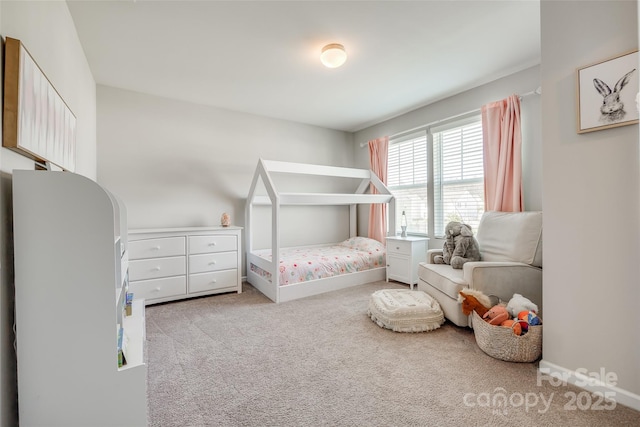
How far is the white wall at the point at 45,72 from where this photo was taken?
105 cm

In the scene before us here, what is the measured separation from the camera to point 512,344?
182 cm

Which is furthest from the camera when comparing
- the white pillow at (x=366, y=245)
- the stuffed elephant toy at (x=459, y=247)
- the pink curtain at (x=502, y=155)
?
A: the white pillow at (x=366, y=245)

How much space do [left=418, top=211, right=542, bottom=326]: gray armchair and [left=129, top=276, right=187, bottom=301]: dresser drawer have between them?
8.68 feet

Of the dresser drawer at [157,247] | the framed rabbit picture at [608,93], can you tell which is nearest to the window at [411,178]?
the framed rabbit picture at [608,93]

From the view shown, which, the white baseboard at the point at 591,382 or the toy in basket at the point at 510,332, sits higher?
the toy in basket at the point at 510,332

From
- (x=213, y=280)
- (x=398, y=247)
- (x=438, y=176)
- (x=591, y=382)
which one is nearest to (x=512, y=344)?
(x=591, y=382)

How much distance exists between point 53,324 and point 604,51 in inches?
112

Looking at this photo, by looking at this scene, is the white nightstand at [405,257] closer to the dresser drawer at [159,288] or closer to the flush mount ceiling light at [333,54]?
the flush mount ceiling light at [333,54]

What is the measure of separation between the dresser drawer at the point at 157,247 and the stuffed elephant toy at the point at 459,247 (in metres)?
2.84

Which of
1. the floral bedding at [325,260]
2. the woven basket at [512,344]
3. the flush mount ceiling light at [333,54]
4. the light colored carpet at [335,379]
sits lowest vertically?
the light colored carpet at [335,379]

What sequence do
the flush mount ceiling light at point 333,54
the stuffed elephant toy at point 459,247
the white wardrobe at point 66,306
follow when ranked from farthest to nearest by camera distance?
1. the stuffed elephant toy at point 459,247
2. the flush mount ceiling light at point 333,54
3. the white wardrobe at point 66,306

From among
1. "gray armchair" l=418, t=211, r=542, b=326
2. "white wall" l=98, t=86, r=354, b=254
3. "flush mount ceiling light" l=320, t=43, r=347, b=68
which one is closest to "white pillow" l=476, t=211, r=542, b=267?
"gray armchair" l=418, t=211, r=542, b=326

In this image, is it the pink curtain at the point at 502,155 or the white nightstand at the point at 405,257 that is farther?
the white nightstand at the point at 405,257

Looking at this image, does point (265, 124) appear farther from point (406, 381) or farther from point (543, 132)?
point (406, 381)
